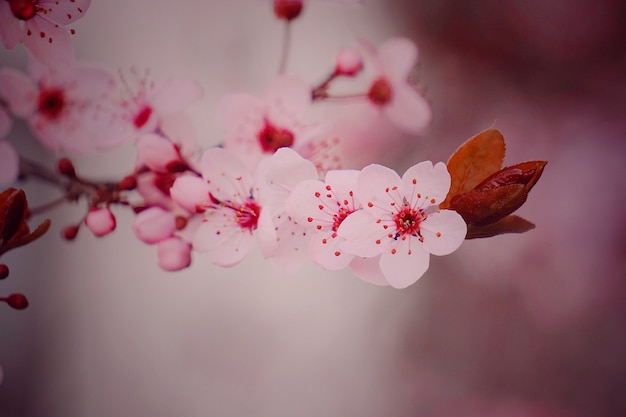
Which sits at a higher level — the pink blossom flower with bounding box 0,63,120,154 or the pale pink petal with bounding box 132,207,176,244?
the pink blossom flower with bounding box 0,63,120,154

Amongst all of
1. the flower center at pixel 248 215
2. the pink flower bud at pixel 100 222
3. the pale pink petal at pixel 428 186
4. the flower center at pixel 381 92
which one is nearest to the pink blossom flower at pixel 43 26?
the pink flower bud at pixel 100 222

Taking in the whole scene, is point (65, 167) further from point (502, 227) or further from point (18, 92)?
point (502, 227)

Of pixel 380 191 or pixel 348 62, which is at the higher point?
pixel 348 62

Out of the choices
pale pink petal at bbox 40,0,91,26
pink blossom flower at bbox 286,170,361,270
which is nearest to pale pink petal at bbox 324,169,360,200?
pink blossom flower at bbox 286,170,361,270

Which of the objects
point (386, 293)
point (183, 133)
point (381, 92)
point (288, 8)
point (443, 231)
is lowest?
point (386, 293)

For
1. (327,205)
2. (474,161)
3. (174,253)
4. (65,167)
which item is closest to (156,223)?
(174,253)

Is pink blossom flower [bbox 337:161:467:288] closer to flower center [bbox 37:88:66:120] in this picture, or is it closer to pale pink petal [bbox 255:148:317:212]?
pale pink petal [bbox 255:148:317:212]

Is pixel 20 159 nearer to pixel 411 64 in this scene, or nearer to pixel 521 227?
pixel 411 64
